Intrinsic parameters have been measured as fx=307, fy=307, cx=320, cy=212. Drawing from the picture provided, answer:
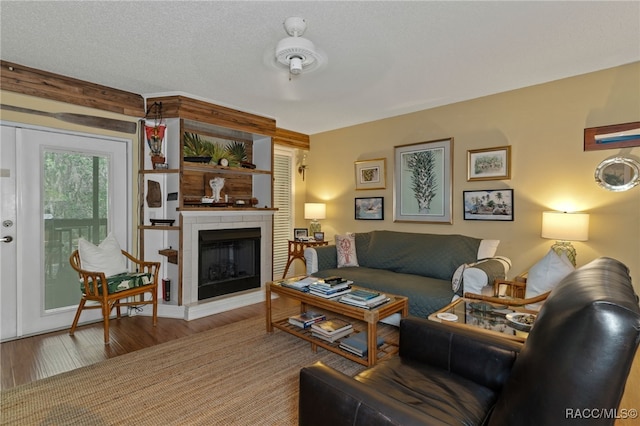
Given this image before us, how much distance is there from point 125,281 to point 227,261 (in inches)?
50.5

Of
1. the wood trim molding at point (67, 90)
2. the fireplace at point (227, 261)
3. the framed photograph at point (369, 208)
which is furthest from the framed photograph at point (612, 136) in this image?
the wood trim molding at point (67, 90)

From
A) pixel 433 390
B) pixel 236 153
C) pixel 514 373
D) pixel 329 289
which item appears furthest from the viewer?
pixel 236 153

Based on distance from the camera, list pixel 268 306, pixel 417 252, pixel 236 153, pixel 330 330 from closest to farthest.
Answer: pixel 330 330, pixel 268 306, pixel 417 252, pixel 236 153

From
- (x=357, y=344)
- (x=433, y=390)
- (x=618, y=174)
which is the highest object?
(x=618, y=174)

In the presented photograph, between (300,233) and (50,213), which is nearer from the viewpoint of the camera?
(50,213)

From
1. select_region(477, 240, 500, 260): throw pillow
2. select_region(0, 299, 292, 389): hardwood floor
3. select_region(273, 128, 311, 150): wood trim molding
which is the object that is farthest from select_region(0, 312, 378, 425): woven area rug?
select_region(273, 128, 311, 150): wood trim molding

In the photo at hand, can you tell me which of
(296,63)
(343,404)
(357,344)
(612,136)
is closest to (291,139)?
(296,63)

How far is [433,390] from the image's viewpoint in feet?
4.63

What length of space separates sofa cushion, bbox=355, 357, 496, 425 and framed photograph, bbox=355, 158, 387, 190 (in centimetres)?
315

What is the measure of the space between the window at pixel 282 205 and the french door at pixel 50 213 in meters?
2.25

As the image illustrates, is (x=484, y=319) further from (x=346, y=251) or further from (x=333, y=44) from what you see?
(x=333, y=44)

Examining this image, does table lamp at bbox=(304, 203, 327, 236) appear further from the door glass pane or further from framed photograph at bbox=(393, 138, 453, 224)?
the door glass pane

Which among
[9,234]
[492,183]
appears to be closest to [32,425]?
[9,234]

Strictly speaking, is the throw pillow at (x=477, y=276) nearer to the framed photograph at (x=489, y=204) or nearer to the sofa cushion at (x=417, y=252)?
the sofa cushion at (x=417, y=252)
